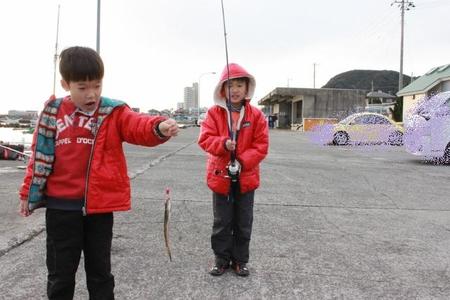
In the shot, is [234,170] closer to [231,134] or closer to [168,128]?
[231,134]

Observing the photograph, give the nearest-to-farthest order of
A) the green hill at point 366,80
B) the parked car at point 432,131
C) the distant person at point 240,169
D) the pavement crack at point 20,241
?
1. the distant person at point 240,169
2. the pavement crack at point 20,241
3. the parked car at point 432,131
4. the green hill at point 366,80

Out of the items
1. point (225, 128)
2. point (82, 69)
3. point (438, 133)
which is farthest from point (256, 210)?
point (438, 133)

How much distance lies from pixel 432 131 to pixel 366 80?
492 ft

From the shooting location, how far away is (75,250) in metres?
2.65

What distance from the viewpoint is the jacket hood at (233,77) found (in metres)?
3.69

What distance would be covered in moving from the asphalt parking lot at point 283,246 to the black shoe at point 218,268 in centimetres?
5

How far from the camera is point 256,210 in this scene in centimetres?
585

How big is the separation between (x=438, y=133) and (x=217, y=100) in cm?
955

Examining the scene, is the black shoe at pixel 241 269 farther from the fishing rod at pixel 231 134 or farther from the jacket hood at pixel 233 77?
the jacket hood at pixel 233 77

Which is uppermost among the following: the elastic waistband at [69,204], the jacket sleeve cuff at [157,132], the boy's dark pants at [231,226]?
the jacket sleeve cuff at [157,132]

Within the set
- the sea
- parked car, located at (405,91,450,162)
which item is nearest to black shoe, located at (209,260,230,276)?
the sea

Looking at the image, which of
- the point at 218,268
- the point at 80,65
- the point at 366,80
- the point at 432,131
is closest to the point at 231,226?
the point at 218,268

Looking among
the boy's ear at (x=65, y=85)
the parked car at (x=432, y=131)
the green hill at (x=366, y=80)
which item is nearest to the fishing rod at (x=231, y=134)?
the boy's ear at (x=65, y=85)

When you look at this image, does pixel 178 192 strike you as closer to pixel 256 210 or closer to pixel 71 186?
pixel 256 210
